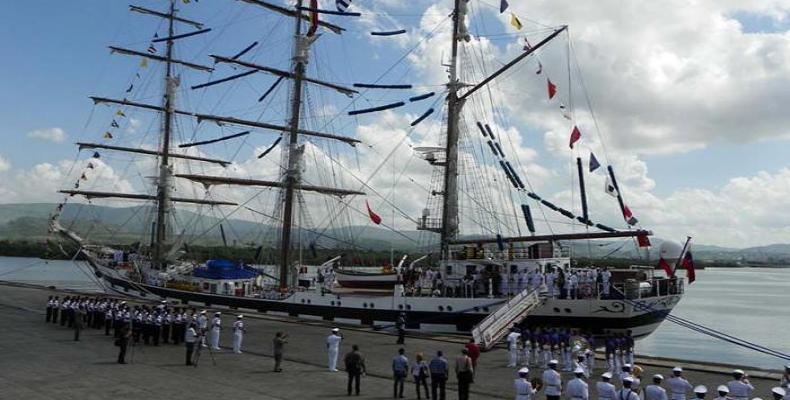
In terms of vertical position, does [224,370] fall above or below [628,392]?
below

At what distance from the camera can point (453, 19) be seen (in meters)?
36.4

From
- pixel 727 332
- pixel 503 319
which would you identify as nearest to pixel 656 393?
pixel 503 319

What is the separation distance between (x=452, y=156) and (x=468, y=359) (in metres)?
22.1

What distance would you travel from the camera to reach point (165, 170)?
54250mm

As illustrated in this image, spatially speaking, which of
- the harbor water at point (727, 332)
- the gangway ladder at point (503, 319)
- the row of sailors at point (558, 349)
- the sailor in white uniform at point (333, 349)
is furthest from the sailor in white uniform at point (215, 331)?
the harbor water at point (727, 332)

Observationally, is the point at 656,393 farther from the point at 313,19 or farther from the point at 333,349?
the point at 313,19

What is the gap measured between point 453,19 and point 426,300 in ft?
55.8

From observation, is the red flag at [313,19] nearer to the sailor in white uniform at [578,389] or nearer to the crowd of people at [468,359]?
the crowd of people at [468,359]

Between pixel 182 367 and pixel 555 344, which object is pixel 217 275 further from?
pixel 555 344

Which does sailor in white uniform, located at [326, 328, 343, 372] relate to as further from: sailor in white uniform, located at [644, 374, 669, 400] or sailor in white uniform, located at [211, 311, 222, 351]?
sailor in white uniform, located at [644, 374, 669, 400]

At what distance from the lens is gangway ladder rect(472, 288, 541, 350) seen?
2258 cm

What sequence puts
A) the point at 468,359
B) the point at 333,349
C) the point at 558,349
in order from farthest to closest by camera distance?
1. the point at 558,349
2. the point at 333,349
3. the point at 468,359

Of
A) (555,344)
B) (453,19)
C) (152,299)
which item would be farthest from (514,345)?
(152,299)

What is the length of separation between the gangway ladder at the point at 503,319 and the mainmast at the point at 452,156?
7822 millimetres
